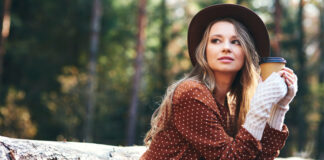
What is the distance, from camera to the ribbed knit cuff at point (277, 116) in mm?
2509

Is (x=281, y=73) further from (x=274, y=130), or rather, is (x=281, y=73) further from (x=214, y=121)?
(x=214, y=121)

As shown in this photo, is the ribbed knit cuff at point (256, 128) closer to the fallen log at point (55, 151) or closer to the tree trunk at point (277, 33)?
the fallen log at point (55, 151)

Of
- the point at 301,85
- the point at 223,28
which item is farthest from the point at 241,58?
the point at 301,85

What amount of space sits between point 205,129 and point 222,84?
544mm

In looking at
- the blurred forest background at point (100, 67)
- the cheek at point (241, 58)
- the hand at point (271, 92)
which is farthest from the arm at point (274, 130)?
the blurred forest background at point (100, 67)

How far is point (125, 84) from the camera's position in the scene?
2045 cm

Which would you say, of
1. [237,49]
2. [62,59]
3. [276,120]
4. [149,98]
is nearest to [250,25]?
[237,49]

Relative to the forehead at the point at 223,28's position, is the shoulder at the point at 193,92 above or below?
below

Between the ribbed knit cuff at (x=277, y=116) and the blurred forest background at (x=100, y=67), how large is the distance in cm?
1193

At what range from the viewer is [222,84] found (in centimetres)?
287

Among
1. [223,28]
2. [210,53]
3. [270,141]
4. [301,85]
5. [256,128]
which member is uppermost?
[223,28]

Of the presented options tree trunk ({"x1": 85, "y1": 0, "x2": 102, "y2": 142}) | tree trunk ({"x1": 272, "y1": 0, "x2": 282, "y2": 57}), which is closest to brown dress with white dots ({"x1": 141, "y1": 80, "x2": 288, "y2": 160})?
tree trunk ({"x1": 272, "y1": 0, "x2": 282, "y2": 57})

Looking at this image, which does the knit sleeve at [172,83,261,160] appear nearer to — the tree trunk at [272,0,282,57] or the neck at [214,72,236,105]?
the neck at [214,72,236,105]

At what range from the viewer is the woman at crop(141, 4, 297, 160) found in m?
2.37
